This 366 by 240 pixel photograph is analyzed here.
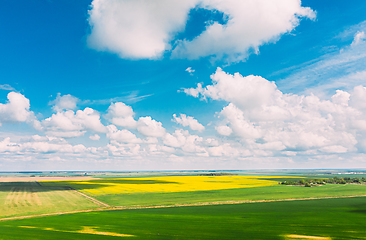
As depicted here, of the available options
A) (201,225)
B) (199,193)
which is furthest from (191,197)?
(201,225)

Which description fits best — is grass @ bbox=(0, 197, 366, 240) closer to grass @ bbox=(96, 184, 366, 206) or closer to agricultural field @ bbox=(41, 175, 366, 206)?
grass @ bbox=(96, 184, 366, 206)

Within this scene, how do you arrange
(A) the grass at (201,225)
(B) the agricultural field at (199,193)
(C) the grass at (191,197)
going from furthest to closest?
1. (B) the agricultural field at (199,193)
2. (C) the grass at (191,197)
3. (A) the grass at (201,225)

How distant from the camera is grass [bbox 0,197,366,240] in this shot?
3561 cm

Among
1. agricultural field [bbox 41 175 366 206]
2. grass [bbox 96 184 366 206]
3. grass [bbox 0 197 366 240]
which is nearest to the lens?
grass [bbox 0 197 366 240]

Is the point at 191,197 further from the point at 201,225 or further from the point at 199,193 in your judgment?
the point at 201,225

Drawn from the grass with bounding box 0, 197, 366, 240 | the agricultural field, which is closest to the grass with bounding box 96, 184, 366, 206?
the agricultural field

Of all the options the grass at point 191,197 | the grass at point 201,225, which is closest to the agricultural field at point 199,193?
the grass at point 191,197

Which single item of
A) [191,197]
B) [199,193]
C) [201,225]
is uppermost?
[201,225]

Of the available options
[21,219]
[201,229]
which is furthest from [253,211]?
[21,219]

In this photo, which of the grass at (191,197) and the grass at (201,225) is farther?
the grass at (191,197)

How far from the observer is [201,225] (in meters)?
41.7

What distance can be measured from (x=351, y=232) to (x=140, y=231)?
3281 centimetres

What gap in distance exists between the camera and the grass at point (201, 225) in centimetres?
3561

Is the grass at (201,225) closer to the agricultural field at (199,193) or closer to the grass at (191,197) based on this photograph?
the grass at (191,197)
